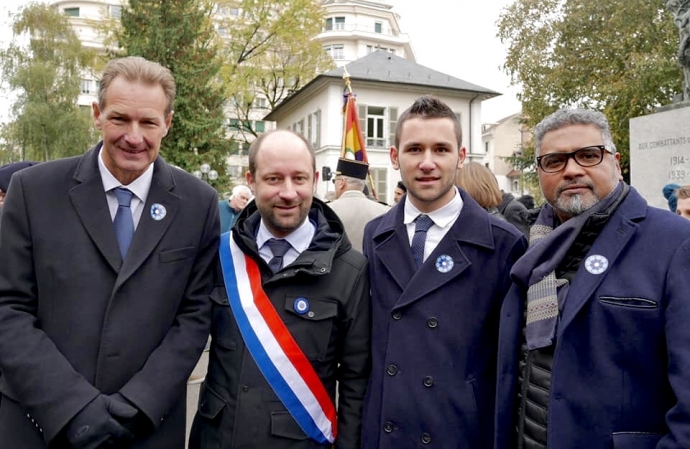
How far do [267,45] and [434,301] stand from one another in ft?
112

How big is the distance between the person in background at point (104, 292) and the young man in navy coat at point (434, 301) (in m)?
0.84

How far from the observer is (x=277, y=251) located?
2.69 meters

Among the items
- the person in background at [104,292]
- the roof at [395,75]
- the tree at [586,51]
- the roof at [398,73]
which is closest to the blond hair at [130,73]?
the person in background at [104,292]

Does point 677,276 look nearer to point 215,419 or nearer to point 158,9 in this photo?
point 215,419

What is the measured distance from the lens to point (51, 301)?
2297 mm

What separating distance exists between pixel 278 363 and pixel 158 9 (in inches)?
1176

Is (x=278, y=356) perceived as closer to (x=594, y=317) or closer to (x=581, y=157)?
(x=594, y=317)

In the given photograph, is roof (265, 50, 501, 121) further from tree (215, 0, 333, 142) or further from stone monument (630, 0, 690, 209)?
stone monument (630, 0, 690, 209)

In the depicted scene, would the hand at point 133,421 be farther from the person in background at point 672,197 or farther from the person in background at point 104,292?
the person in background at point 672,197

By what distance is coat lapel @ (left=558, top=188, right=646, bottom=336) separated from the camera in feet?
6.87

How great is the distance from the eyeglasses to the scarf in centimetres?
14

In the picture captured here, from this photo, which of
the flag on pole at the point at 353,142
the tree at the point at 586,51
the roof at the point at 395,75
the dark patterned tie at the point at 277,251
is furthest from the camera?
the roof at the point at 395,75

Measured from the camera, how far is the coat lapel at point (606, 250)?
82.4 inches

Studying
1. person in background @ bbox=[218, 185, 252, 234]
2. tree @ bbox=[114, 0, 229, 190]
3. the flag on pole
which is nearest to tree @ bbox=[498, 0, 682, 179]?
tree @ bbox=[114, 0, 229, 190]
